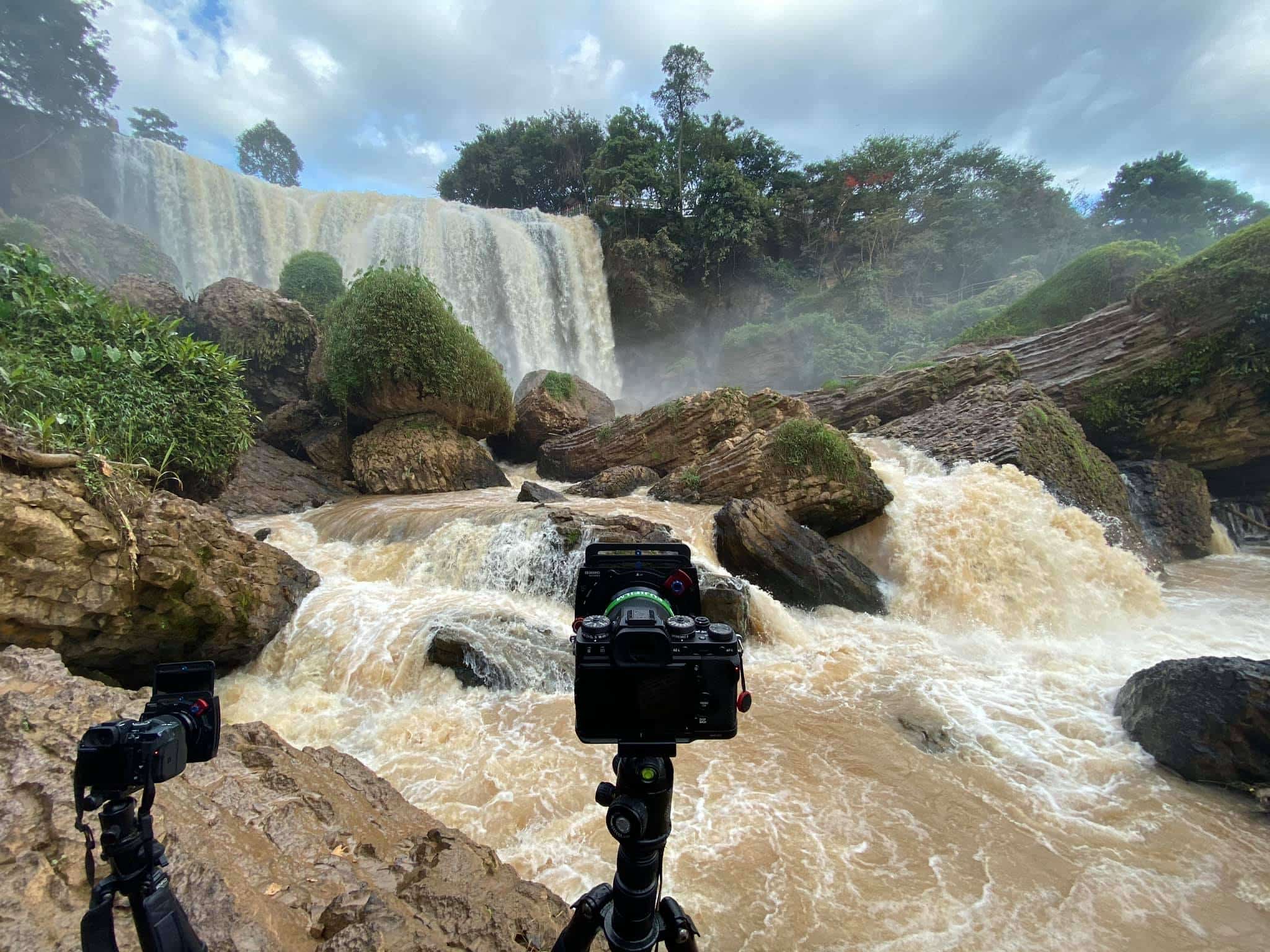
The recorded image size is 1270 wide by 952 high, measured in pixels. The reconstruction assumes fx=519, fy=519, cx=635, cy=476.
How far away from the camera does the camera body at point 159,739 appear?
1104mm

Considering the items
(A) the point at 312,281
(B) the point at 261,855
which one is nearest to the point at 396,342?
(A) the point at 312,281

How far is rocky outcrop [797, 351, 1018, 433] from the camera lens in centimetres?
1182

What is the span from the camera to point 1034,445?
8711mm

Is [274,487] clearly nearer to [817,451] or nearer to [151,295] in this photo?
[151,295]

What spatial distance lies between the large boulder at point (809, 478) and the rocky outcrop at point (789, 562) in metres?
0.78

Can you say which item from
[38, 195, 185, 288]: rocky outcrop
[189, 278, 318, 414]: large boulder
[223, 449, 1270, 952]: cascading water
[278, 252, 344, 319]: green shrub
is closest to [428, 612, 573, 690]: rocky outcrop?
[223, 449, 1270, 952]: cascading water

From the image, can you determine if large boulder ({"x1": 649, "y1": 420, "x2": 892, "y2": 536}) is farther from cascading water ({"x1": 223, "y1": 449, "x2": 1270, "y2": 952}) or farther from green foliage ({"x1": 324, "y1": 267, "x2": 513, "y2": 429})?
green foliage ({"x1": 324, "y1": 267, "x2": 513, "y2": 429})

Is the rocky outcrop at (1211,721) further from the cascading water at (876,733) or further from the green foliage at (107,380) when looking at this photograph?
the green foliage at (107,380)

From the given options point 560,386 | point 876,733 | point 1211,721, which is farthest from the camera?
point 560,386

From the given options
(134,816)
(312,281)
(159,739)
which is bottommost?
(134,816)

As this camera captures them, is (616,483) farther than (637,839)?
Yes

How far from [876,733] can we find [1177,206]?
37524 millimetres

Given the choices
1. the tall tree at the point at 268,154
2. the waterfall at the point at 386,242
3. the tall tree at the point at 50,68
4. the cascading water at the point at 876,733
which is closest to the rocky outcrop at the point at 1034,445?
the cascading water at the point at 876,733

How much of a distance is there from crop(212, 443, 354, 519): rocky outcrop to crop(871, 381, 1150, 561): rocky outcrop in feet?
38.7
